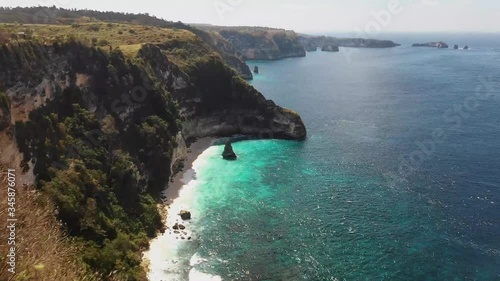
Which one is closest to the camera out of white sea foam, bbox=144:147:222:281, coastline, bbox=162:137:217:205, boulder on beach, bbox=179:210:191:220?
white sea foam, bbox=144:147:222:281

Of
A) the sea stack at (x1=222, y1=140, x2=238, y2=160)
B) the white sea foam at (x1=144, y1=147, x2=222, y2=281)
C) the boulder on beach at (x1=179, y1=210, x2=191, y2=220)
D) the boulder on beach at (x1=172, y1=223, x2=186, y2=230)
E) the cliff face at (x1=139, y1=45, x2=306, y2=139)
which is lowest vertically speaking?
the white sea foam at (x1=144, y1=147, x2=222, y2=281)

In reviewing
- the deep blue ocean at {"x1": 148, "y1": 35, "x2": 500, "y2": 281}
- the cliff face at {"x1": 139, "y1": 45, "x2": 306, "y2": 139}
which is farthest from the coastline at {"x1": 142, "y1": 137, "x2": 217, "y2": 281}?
the cliff face at {"x1": 139, "y1": 45, "x2": 306, "y2": 139}

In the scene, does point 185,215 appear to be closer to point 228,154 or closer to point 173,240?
point 173,240

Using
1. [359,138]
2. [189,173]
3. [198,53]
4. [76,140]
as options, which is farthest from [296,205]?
[198,53]

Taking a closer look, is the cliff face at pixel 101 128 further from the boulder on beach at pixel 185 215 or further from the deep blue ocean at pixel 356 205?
the deep blue ocean at pixel 356 205

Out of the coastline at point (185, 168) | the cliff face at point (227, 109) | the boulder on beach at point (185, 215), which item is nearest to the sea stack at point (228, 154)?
the coastline at point (185, 168)

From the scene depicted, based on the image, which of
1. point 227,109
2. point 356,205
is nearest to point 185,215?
point 356,205

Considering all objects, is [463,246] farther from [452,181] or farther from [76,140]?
[76,140]

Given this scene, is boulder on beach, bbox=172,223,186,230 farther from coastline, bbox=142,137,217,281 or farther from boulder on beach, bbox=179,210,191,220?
boulder on beach, bbox=179,210,191,220
